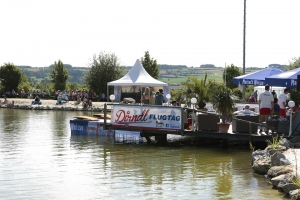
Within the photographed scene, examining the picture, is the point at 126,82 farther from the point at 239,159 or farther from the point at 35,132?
the point at 239,159

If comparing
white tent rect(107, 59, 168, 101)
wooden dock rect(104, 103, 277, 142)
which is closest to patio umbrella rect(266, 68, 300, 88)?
wooden dock rect(104, 103, 277, 142)

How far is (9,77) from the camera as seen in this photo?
63.5 metres

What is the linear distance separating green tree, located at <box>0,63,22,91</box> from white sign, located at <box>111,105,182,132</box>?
43481mm

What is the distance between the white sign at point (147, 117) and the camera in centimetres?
2134

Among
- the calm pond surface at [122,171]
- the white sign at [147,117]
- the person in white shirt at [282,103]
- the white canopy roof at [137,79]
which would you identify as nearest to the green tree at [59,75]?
the white canopy roof at [137,79]

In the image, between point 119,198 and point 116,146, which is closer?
point 119,198

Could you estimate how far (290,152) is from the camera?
55.4 ft

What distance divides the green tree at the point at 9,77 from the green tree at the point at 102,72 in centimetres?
938

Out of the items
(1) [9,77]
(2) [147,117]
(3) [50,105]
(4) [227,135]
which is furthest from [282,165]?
(1) [9,77]

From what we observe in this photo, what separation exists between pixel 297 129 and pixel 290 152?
247 cm

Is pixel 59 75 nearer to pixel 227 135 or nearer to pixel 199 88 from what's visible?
pixel 199 88

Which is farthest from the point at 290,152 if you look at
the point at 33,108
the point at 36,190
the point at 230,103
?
the point at 33,108

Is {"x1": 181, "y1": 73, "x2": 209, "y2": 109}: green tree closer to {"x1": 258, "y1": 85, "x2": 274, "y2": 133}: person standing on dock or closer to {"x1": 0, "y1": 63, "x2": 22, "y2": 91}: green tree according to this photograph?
{"x1": 258, "y1": 85, "x2": 274, "y2": 133}: person standing on dock

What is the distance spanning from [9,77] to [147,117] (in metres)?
44.6
